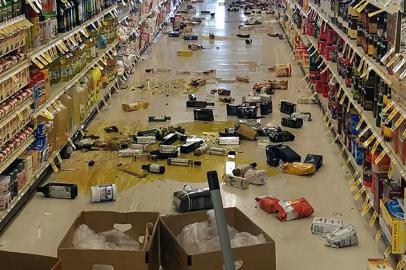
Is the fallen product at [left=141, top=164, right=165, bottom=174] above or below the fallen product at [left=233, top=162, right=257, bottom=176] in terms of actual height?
below

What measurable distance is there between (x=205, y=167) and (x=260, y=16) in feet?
40.9

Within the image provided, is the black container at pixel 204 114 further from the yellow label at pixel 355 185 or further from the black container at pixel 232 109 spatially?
the yellow label at pixel 355 185

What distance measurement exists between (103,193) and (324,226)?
1.57m

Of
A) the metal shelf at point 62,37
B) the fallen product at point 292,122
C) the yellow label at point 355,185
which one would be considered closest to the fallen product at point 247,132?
the fallen product at point 292,122

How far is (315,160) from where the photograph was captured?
5562 millimetres

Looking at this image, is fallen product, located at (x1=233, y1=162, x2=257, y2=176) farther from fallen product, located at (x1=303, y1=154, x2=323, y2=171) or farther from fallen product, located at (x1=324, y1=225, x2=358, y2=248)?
fallen product, located at (x1=324, y1=225, x2=358, y2=248)

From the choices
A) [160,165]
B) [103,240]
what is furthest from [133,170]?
[103,240]

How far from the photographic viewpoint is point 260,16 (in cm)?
1762

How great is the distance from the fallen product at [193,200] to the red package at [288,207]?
387mm

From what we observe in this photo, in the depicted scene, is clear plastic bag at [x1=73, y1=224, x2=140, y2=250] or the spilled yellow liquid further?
the spilled yellow liquid

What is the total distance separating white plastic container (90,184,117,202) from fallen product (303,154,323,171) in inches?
63.2

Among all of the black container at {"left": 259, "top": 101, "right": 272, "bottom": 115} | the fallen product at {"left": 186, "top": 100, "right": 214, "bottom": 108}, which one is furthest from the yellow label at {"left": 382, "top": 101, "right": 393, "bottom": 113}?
the fallen product at {"left": 186, "top": 100, "right": 214, "bottom": 108}

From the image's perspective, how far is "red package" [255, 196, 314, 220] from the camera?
457 centimetres

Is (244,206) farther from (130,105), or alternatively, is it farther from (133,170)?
(130,105)
